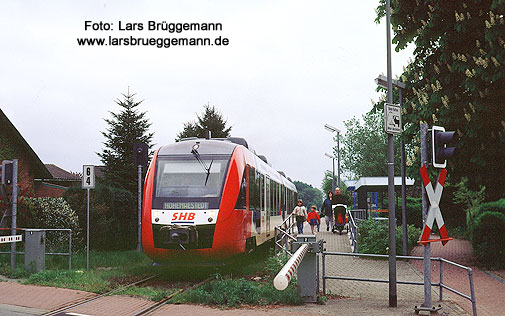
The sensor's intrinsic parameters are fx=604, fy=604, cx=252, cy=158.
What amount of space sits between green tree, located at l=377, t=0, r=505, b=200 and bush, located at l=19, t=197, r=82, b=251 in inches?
441

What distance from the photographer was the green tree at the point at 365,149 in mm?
68312

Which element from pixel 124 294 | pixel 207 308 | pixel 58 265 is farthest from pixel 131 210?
pixel 207 308

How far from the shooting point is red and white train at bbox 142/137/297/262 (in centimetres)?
1268

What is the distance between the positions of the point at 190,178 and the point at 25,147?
18.7m

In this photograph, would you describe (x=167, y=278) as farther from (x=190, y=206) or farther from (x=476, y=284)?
(x=476, y=284)

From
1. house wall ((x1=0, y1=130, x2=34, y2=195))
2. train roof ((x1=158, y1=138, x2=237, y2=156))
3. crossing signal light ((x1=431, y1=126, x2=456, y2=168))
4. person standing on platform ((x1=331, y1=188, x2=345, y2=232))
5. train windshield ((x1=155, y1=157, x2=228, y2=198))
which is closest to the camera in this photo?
crossing signal light ((x1=431, y1=126, x2=456, y2=168))

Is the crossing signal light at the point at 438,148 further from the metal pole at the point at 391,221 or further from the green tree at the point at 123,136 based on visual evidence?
the green tree at the point at 123,136

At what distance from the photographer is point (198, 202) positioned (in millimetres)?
13016

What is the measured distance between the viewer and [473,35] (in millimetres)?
15047

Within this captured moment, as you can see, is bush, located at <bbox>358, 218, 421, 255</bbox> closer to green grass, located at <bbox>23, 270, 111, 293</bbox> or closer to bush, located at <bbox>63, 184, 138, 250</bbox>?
green grass, located at <bbox>23, 270, 111, 293</bbox>

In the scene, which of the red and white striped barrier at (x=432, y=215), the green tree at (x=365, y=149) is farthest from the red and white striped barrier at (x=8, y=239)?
the green tree at (x=365, y=149)

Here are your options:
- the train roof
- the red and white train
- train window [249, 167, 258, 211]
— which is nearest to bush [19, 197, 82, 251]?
the train roof

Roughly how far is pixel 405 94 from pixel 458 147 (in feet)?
9.49

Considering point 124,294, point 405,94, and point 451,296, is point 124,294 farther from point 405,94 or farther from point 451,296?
point 405,94
